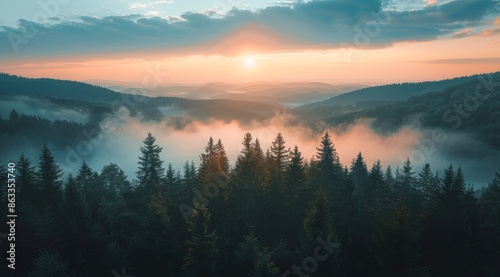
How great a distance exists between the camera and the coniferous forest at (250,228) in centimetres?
3038

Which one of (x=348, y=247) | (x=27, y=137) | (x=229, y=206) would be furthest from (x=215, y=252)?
(x=27, y=137)

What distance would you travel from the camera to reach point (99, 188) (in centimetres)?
5506

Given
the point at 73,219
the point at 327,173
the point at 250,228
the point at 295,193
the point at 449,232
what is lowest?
the point at 250,228

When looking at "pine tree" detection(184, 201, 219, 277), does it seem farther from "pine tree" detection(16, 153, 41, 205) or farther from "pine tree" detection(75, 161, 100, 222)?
"pine tree" detection(16, 153, 41, 205)

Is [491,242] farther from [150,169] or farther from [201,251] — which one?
[150,169]

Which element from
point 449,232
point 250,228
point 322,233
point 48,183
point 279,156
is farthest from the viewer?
point 279,156

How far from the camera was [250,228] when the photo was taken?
39.8 meters

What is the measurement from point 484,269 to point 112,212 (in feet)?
141

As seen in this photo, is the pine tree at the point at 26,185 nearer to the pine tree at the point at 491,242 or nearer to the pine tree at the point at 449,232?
the pine tree at the point at 449,232

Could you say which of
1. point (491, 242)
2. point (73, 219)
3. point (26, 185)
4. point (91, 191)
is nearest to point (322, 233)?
point (491, 242)

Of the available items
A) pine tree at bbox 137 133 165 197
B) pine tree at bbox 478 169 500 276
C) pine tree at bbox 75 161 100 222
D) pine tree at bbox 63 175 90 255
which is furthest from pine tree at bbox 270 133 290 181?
pine tree at bbox 75 161 100 222

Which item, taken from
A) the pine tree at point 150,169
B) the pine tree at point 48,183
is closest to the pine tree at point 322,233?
the pine tree at point 150,169

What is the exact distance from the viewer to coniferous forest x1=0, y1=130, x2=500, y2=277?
99.7ft

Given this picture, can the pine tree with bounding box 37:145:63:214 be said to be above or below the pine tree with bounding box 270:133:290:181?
below
